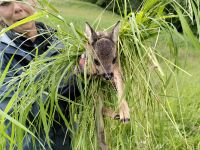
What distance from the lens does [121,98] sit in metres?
1.58

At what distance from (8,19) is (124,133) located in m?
1.07

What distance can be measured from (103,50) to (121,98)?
20cm

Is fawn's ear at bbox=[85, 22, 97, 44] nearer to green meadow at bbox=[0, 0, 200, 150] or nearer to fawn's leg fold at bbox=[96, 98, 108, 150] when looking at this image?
green meadow at bbox=[0, 0, 200, 150]

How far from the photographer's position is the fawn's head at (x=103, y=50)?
168 cm

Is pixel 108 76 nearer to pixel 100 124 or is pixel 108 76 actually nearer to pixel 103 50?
pixel 103 50

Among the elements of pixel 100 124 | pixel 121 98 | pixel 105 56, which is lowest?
pixel 100 124

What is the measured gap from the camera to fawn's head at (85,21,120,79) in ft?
5.52

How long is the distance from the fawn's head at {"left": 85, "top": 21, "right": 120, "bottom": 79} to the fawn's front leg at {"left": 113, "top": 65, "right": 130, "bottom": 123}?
21mm

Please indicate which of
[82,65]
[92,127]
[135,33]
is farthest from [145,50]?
[92,127]

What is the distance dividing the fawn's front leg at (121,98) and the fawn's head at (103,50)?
21 mm

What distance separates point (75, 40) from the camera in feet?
5.71

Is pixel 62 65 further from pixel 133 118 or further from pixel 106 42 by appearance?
pixel 133 118

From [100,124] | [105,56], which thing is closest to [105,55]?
[105,56]

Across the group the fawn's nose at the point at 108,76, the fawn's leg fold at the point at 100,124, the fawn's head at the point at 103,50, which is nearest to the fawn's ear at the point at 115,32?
the fawn's head at the point at 103,50
